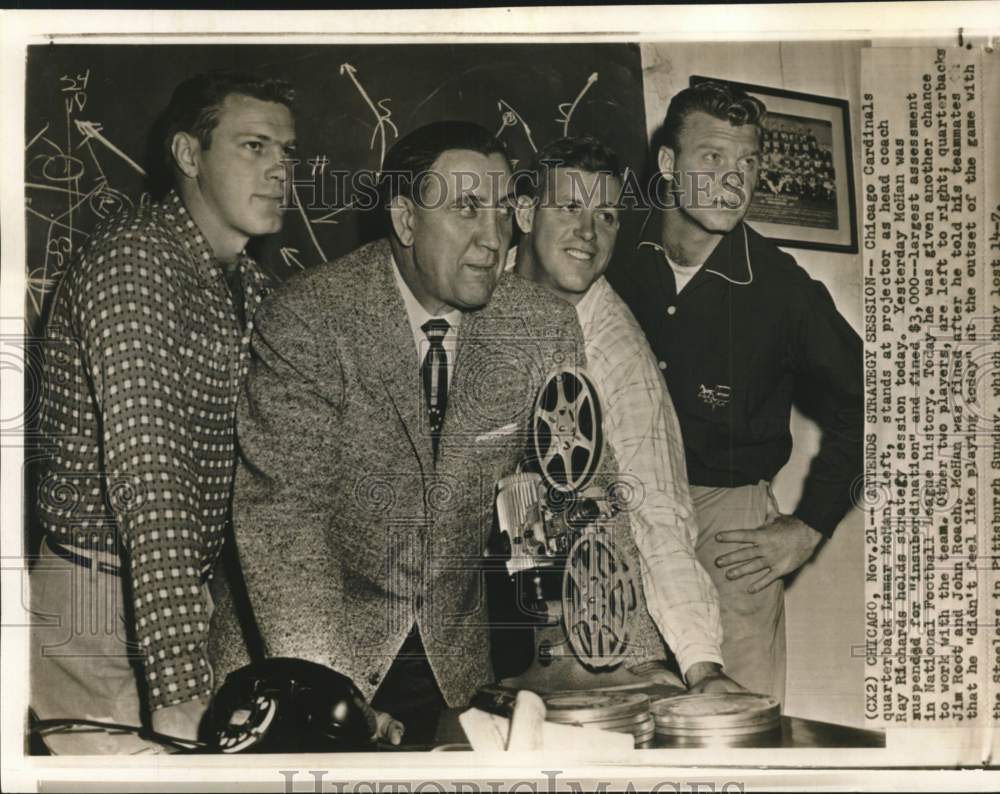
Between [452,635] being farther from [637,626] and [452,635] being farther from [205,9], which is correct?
[205,9]

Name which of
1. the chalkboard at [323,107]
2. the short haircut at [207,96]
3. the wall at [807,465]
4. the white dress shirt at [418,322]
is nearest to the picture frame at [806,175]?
the wall at [807,465]

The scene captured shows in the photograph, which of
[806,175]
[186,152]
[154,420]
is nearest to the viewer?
[154,420]

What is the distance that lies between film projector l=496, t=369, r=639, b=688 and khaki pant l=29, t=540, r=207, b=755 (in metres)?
1.02

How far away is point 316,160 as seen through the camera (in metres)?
2.86

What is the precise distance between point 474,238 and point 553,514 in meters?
0.74

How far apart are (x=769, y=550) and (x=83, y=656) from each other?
1.81 meters

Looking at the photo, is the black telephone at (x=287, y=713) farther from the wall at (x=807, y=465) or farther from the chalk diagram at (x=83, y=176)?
the wall at (x=807, y=465)

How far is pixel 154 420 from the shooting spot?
272 centimetres

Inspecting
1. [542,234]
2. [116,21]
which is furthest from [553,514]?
[116,21]

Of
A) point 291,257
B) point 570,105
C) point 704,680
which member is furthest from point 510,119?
point 704,680

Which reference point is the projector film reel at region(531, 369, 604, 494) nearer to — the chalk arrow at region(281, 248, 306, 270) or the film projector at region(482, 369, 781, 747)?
the film projector at region(482, 369, 781, 747)

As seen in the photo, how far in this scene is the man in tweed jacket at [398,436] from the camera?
2768 mm

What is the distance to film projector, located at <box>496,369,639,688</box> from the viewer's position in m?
2.84

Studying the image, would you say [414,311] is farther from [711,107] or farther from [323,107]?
[711,107]
